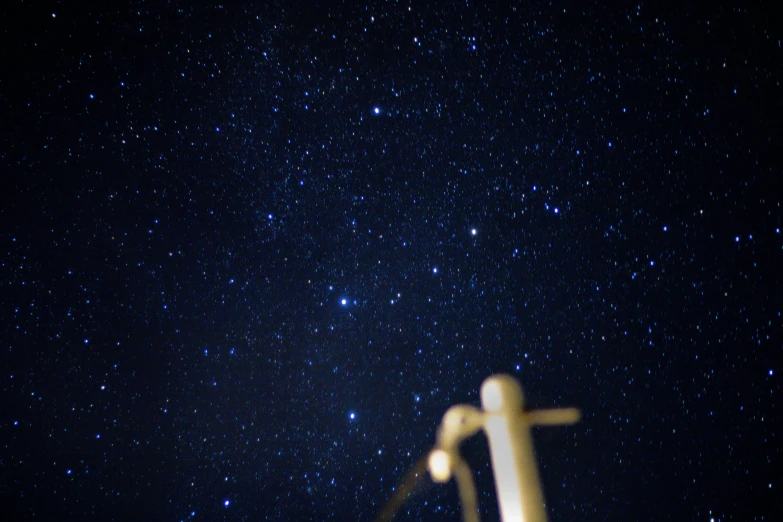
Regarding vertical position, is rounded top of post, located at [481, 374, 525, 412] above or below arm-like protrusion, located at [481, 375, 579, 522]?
above

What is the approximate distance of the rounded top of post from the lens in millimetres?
913

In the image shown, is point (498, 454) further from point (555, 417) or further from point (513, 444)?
point (555, 417)

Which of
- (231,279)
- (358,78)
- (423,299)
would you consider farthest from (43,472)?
(358,78)

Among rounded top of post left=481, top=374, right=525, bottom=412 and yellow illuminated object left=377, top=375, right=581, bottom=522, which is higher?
rounded top of post left=481, top=374, right=525, bottom=412

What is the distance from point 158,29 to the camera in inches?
33.6

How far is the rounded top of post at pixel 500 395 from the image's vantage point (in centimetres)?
91

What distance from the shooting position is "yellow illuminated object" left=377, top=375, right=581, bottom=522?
0.91m

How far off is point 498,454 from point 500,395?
12cm

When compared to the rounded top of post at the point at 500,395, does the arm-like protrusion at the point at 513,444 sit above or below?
below

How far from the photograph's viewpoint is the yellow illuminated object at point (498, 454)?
91cm

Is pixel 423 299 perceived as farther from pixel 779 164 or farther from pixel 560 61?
pixel 779 164

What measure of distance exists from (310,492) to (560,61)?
98 cm

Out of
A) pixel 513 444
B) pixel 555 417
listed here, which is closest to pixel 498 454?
pixel 513 444

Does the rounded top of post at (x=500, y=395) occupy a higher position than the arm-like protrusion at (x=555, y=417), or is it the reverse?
the rounded top of post at (x=500, y=395)
